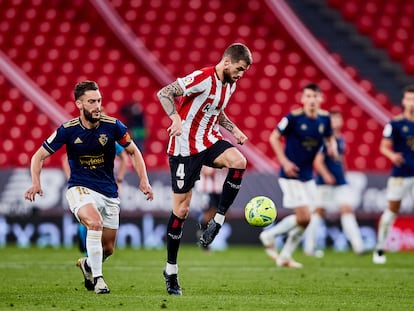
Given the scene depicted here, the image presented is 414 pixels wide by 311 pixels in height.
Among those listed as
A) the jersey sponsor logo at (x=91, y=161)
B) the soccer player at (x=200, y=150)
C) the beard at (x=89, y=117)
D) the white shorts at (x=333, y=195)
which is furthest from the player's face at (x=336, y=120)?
the beard at (x=89, y=117)

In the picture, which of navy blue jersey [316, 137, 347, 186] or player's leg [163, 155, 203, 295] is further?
navy blue jersey [316, 137, 347, 186]

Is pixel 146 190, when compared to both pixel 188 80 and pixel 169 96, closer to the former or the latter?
pixel 169 96

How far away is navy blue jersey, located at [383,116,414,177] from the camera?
14055mm

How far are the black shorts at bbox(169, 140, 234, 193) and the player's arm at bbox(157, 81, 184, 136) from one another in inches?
25.0

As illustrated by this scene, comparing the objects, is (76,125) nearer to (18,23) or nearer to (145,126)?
(145,126)

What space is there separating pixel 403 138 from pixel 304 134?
201 centimetres

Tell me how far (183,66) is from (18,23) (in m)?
4.30

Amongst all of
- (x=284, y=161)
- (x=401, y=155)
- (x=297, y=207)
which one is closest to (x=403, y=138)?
(x=401, y=155)

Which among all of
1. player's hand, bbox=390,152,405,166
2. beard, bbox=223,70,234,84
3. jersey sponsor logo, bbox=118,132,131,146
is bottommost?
jersey sponsor logo, bbox=118,132,131,146

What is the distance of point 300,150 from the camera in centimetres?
1305

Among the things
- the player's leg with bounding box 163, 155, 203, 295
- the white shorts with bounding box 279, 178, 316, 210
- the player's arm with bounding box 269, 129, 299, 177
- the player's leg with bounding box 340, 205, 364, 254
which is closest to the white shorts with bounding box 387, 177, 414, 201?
the player's leg with bounding box 340, 205, 364, 254

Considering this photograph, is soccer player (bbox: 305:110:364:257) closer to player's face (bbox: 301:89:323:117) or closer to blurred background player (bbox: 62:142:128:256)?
player's face (bbox: 301:89:323:117)

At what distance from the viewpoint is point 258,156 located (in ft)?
64.5

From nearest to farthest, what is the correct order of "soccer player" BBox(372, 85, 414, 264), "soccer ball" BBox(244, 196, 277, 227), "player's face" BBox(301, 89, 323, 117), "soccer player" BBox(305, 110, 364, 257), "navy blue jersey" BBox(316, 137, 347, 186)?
"soccer ball" BBox(244, 196, 277, 227)
"player's face" BBox(301, 89, 323, 117)
"soccer player" BBox(372, 85, 414, 264)
"soccer player" BBox(305, 110, 364, 257)
"navy blue jersey" BBox(316, 137, 347, 186)
